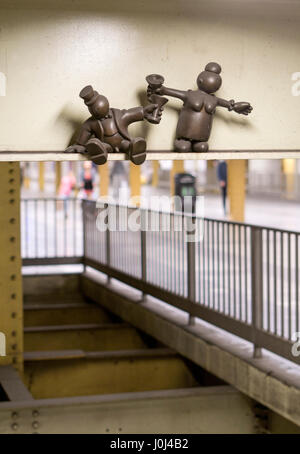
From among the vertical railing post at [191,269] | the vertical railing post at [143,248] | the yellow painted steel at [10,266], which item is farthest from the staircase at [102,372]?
the vertical railing post at [143,248]

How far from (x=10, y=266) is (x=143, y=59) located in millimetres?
4775

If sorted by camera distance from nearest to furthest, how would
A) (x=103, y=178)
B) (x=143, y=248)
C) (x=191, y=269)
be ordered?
(x=191, y=269) → (x=143, y=248) → (x=103, y=178)

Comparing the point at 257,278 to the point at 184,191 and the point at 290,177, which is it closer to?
the point at 184,191

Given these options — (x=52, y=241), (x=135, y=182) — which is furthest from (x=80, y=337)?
(x=135, y=182)

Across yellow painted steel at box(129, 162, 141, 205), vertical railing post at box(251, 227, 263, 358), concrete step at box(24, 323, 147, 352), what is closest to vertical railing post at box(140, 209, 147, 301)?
concrete step at box(24, 323, 147, 352)

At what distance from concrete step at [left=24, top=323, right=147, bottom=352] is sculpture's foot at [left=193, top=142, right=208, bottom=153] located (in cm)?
639

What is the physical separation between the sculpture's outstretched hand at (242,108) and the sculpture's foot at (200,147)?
9.5 inches

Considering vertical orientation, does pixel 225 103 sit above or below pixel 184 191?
above

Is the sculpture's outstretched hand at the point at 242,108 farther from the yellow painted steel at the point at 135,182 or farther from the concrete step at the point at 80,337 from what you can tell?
the yellow painted steel at the point at 135,182

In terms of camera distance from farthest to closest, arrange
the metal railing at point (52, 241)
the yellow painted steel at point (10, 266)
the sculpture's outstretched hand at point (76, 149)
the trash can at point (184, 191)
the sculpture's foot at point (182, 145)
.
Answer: the trash can at point (184, 191), the metal railing at point (52, 241), the yellow painted steel at point (10, 266), the sculpture's foot at point (182, 145), the sculpture's outstretched hand at point (76, 149)

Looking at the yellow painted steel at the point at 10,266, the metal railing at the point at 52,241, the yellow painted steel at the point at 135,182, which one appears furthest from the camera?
the yellow painted steel at the point at 135,182

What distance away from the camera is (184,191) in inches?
920

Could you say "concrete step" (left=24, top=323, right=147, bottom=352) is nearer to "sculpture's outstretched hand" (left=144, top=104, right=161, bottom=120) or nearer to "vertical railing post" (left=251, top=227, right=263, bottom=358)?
"vertical railing post" (left=251, top=227, right=263, bottom=358)

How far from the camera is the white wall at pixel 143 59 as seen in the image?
400 centimetres
